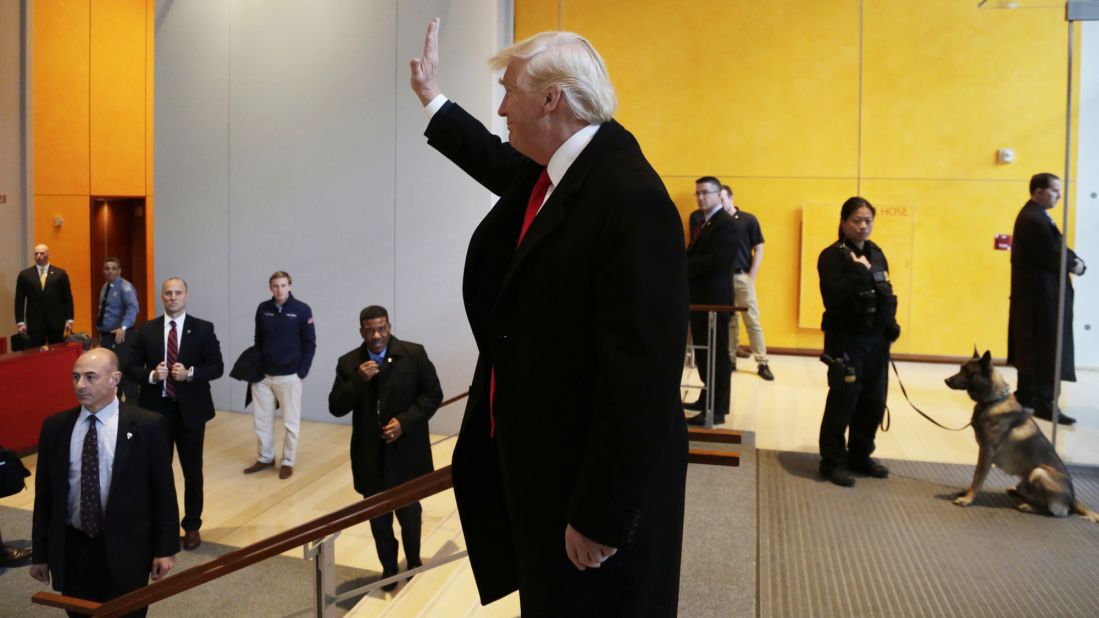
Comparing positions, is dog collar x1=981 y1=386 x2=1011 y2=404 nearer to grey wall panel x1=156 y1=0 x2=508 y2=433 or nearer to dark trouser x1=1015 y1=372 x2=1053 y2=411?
dark trouser x1=1015 y1=372 x2=1053 y2=411

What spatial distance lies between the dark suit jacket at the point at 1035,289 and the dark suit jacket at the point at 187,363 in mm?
5741

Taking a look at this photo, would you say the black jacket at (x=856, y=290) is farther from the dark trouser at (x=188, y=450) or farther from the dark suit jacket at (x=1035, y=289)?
the dark trouser at (x=188, y=450)

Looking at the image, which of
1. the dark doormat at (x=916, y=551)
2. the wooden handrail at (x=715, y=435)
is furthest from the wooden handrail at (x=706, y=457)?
the wooden handrail at (x=715, y=435)

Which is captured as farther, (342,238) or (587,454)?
(342,238)

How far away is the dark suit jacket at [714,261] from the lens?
673cm

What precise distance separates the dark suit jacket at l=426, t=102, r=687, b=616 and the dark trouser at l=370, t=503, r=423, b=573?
157 inches

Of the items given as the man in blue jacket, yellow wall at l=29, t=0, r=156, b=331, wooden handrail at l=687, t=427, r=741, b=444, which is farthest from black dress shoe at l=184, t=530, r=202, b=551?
yellow wall at l=29, t=0, r=156, b=331

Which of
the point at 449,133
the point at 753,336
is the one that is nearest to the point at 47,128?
the point at 753,336

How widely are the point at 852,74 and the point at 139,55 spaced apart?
11091 millimetres

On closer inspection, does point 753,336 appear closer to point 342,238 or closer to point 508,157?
point 342,238

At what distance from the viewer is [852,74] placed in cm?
1028

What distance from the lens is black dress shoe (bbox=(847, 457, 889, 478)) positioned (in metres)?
5.68

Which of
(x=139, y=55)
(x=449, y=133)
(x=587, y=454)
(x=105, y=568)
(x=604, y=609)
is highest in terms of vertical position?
(x=139, y=55)

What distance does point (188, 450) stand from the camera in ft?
20.8
